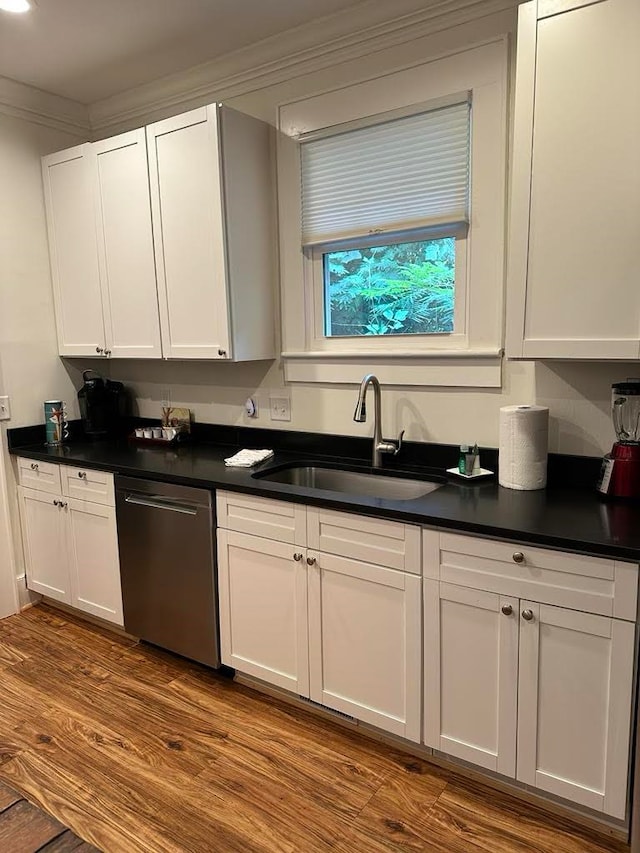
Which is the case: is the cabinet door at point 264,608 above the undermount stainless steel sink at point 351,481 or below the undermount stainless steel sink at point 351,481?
below

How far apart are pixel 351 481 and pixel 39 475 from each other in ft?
5.38

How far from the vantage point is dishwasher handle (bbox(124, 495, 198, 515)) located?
8.05 ft

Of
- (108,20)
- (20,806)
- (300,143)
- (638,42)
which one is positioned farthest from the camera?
Result: (300,143)

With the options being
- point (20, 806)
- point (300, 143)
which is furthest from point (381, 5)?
point (20, 806)

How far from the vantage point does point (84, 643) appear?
293 centimetres

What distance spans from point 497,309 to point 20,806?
200 centimetres

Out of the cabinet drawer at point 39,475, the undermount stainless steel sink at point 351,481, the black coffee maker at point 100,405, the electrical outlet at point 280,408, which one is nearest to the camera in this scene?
the undermount stainless steel sink at point 351,481

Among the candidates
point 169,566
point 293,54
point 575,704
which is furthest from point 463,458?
point 293,54

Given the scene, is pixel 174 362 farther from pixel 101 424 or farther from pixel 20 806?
pixel 20 806

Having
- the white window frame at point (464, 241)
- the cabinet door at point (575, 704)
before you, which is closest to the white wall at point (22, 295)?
the white window frame at point (464, 241)

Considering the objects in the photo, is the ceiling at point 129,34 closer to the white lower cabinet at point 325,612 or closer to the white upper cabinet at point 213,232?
the white upper cabinet at point 213,232

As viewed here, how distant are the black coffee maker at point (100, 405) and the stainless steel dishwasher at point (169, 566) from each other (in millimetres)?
782

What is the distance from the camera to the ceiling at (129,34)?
91.7 inches

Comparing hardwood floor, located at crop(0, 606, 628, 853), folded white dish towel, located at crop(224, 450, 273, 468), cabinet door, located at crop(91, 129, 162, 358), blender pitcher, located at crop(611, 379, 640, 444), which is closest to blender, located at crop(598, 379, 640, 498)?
blender pitcher, located at crop(611, 379, 640, 444)
